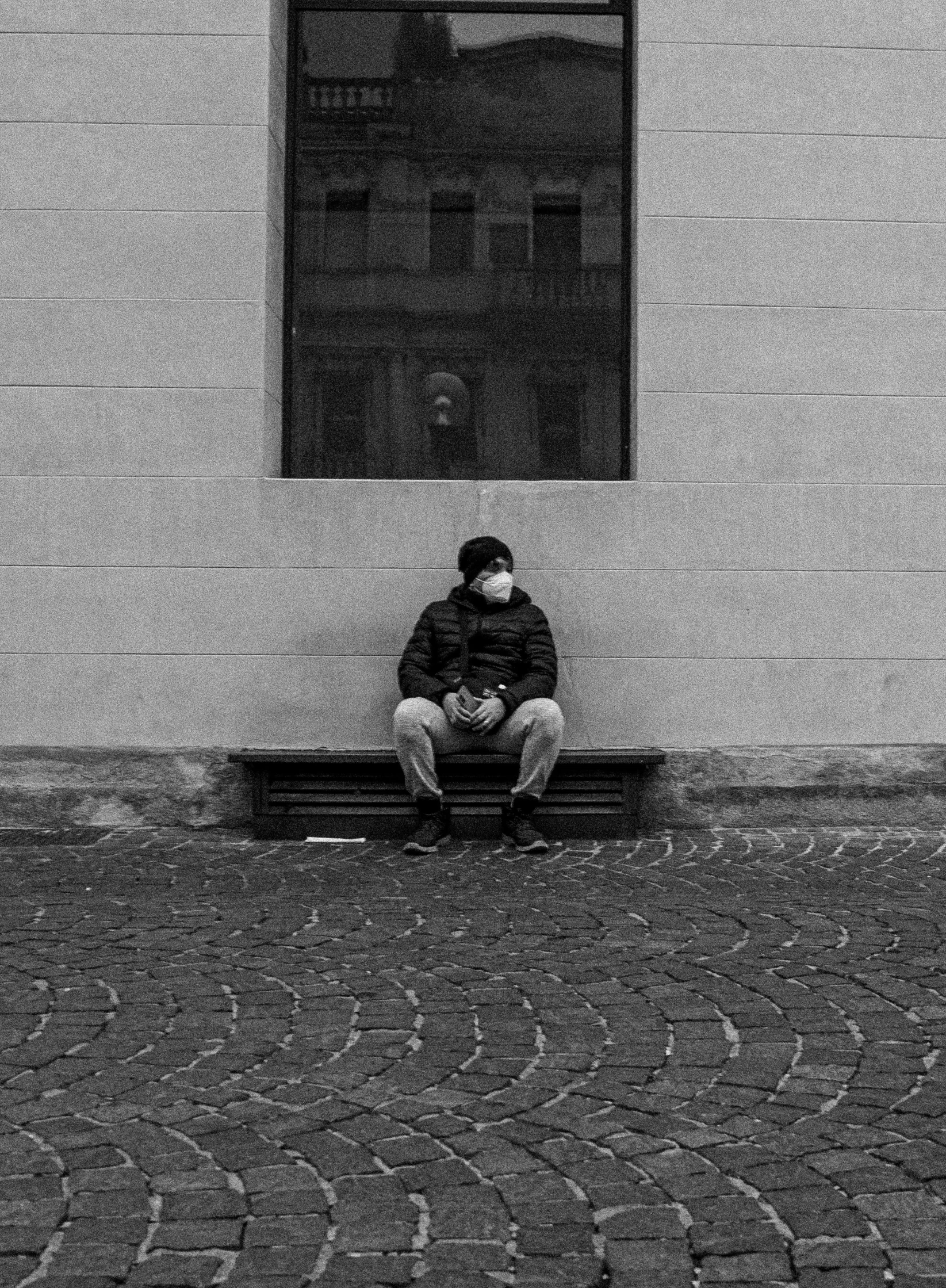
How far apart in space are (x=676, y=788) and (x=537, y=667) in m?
1.03

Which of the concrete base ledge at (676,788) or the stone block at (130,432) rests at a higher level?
the stone block at (130,432)

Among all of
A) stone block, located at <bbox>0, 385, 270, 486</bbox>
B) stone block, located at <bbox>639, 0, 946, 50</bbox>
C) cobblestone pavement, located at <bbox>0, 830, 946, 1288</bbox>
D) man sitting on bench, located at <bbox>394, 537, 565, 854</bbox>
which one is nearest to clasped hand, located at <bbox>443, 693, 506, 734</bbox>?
man sitting on bench, located at <bbox>394, 537, 565, 854</bbox>

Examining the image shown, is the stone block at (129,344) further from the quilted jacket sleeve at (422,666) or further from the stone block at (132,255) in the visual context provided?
the quilted jacket sleeve at (422,666)

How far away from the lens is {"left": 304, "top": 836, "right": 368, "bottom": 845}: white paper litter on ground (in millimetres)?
7324

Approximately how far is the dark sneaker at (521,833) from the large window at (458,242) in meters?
1.97

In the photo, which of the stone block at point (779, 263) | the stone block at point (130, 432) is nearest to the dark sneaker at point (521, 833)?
the stone block at point (130, 432)

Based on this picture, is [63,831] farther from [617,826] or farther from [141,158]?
[141,158]

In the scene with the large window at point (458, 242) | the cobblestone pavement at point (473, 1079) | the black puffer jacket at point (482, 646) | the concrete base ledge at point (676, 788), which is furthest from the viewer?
the large window at point (458, 242)

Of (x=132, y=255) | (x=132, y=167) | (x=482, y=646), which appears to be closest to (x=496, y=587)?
(x=482, y=646)

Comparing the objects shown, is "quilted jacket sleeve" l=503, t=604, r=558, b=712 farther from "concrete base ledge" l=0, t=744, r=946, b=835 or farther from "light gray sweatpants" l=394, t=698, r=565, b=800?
"concrete base ledge" l=0, t=744, r=946, b=835

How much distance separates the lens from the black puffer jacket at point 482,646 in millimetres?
7301

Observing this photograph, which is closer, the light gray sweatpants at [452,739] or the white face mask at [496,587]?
the light gray sweatpants at [452,739]

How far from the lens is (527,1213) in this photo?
3031 millimetres

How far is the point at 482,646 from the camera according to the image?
741cm
